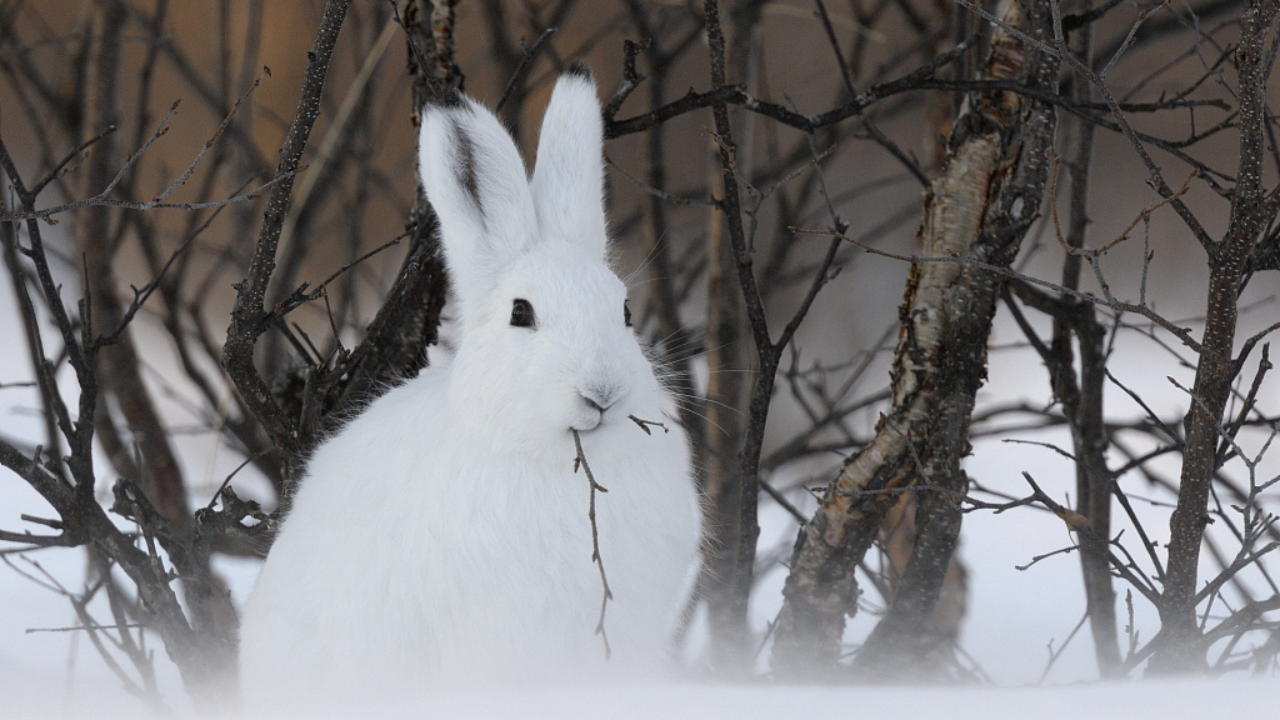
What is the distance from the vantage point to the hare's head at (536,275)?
996 millimetres

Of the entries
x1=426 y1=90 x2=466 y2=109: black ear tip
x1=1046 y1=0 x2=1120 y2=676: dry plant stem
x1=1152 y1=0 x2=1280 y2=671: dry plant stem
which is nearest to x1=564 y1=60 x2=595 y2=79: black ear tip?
x1=426 y1=90 x2=466 y2=109: black ear tip

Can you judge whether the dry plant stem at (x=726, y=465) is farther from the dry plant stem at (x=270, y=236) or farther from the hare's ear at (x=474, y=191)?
the dry plant stem at (x=270, y=236)

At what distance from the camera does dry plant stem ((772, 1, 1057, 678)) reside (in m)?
1.27

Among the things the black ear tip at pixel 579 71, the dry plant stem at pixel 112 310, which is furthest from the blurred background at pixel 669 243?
the black ear tip at pixel 579 71

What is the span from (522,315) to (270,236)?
0.27m

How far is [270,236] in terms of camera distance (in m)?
1.06

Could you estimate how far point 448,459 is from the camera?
1078mm

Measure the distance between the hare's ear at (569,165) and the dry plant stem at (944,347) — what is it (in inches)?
17.3

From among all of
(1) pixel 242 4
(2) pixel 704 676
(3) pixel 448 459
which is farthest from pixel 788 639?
(1) pixel 242 4

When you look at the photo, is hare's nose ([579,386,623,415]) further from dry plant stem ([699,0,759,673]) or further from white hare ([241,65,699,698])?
dry plant stem ([699,0,759,673])

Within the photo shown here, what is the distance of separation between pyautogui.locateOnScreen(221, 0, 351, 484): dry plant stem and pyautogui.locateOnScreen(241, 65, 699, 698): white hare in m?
0.12

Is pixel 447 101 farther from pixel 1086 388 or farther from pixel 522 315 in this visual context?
pixel 1086 388

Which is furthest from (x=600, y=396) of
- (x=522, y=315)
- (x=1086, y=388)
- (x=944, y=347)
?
(x=1086, y=388)

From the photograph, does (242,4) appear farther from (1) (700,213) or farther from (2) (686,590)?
(2) (686,590)
